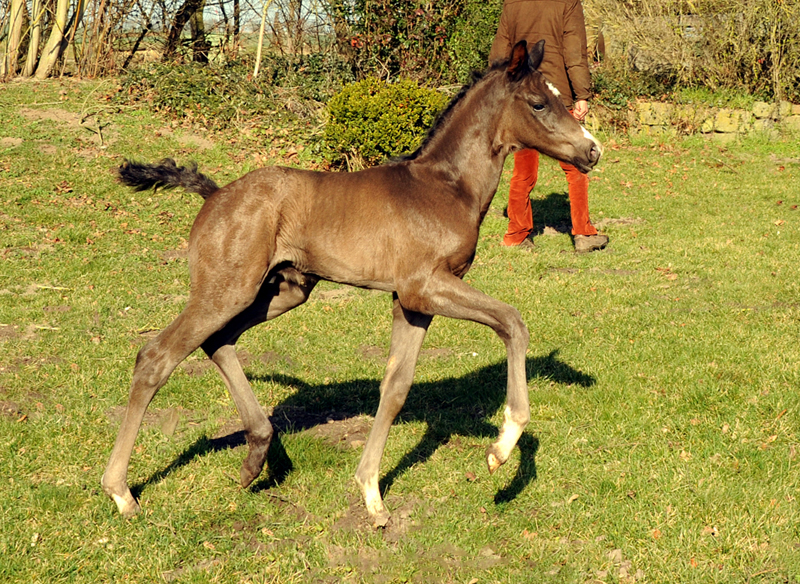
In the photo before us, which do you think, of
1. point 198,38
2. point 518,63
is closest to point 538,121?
point 518,63

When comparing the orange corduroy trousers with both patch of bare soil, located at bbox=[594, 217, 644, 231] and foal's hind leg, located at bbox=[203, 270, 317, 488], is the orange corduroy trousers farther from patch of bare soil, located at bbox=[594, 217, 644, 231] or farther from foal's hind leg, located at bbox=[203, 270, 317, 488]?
foal's hind leg, located at bbox=[203, 270, 317, 488]

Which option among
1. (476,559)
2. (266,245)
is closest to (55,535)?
(266,245)

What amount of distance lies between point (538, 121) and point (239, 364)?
2.24 metres

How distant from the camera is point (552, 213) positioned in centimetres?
1205

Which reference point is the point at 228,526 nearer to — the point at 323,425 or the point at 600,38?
the point at 323,425

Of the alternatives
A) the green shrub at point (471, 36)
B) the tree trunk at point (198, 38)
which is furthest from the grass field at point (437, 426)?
the tree trunk at point (198, 38)

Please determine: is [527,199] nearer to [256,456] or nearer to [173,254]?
[173,254]

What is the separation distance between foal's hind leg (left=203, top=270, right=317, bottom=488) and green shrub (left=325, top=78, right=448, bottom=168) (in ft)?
24.3

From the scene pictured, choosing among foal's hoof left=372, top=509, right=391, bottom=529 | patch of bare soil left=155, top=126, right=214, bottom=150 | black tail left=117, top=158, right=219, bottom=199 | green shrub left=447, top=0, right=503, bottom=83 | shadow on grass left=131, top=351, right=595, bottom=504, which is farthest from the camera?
green shrub left=447, top=0, right=503, bottom=83

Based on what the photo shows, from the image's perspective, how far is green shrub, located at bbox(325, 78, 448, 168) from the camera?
12013 millimetres

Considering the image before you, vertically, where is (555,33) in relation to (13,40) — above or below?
below

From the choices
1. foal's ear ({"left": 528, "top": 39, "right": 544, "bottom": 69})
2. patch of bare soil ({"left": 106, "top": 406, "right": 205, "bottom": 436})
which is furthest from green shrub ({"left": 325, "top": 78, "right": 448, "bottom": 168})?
foal's ear ({"left": 528, "top": 39, "right": 544, "bottom": 69})

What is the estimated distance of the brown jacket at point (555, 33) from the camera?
30.5 feet

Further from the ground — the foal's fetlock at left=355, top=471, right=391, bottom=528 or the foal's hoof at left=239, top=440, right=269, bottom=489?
the foal's hoof at left=239, top=440, right=269, bottom=489
